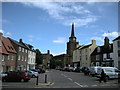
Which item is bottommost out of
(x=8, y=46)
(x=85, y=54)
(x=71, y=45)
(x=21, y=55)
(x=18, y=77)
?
(x=18, y=77)

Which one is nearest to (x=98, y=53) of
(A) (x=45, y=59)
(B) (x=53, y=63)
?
(B) (x=53, y=63)

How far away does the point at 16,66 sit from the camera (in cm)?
5094

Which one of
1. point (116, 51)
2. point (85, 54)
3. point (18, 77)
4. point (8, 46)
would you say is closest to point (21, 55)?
point (8, 46)

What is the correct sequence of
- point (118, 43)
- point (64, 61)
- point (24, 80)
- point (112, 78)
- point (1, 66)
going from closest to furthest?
1. point (24, 80)
2. point (112, 78)
3. point (1, 66)
4. point (118, 43)
5. point (64, 61)

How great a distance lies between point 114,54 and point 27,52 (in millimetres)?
27826

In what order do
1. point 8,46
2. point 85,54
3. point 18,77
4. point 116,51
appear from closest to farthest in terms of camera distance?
point 18,77 < point 8,46 < point 116,51 < point 85,54

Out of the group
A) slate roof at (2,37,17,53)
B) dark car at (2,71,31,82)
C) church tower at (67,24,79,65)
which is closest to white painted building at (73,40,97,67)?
slate roof at (2,37,17,53)

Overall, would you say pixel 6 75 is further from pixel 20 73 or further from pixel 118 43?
pixel 118 43

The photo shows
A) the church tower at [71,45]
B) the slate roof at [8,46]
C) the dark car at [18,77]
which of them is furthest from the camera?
the church tower at [71,45]

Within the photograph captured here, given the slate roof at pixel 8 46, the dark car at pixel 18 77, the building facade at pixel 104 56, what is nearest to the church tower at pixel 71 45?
the building facade at pixel 104 56

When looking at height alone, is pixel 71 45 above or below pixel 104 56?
above

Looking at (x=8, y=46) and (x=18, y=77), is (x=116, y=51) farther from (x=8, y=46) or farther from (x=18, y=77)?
(x=18, y=77)

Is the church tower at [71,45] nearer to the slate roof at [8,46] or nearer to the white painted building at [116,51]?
the white painted building at [116,51]

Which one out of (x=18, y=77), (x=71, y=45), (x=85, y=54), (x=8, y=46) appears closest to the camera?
(x=18, y=77)
